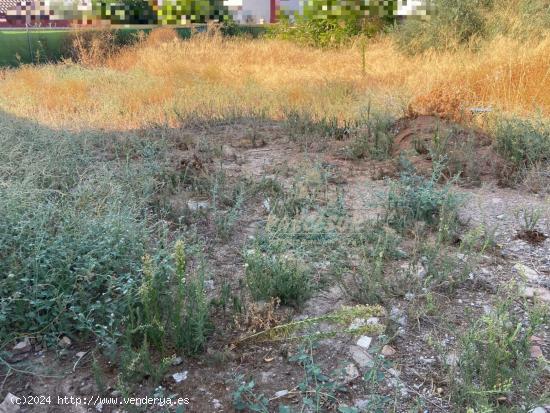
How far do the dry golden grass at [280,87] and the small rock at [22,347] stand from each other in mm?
3925

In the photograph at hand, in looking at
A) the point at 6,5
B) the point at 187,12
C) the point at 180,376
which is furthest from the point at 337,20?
the point at 180,376

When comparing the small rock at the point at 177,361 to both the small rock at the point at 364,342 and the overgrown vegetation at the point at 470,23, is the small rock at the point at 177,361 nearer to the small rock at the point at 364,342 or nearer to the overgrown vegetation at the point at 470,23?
the small rock at the point at 364,342

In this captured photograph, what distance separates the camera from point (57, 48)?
12.6 metres

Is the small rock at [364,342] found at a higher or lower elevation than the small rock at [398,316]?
lower

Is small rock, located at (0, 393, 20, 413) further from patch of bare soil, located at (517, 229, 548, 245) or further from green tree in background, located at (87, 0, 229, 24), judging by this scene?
green tree in background, located at (87, 0, 229, 24)

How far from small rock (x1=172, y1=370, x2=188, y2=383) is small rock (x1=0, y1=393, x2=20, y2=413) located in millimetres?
584

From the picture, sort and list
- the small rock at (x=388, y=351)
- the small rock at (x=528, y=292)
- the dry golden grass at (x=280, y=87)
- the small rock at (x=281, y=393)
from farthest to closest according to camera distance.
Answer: the dry golden grass at (x=280, y=87) < the small rock at (x=528, y=292) < the small rock at (x=388, y=351) < the small rock at (x=281, y=393)

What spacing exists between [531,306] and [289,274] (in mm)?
1177

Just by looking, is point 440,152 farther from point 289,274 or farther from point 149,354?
point 149,354

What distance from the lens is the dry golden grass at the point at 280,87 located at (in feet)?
20.0

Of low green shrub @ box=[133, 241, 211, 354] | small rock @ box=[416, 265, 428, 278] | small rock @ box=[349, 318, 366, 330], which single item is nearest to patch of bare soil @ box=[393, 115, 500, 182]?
small rock @ box=[416, 265, 428, 278]

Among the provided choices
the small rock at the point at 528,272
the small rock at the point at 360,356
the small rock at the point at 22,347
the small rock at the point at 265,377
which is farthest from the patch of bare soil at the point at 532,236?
the small rock at the point at 22,347

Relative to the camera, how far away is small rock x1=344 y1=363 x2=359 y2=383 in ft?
6.85

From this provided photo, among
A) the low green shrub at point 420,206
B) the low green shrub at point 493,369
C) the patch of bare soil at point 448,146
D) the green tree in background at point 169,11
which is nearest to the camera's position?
the low green shrub at point 493,369
